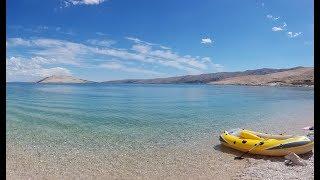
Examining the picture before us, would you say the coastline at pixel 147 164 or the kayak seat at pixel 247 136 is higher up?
the kayak seat at pixel 247 136

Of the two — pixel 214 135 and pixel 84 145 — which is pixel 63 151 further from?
pixel 214 135

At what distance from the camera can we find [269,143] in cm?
1488

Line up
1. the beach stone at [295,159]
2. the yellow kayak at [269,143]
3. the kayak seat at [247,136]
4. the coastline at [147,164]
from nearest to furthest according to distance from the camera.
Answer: the coastline at [147,164], the beach stone at [295,159], the yellow kayak at [269,143], the kayak seat at [247,136]

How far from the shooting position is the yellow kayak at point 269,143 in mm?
14383

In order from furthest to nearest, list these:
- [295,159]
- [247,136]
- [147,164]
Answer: [247,136], [147,164], [295,159]

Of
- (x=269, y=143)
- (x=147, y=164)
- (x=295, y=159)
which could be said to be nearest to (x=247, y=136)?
(x=269, y=143)

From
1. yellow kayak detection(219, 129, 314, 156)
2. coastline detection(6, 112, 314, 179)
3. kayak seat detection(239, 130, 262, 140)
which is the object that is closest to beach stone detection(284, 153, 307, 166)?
coastline detection(6, 112, 314, 179)

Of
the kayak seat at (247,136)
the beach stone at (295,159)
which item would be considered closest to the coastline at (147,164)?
the beach stone at (295,159)

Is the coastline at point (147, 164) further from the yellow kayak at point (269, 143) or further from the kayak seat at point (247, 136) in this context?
the kayak seat at point (247, 136)

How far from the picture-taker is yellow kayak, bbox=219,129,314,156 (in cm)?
1438

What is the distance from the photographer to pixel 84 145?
17516 millimetres

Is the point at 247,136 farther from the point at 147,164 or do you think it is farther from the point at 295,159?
the point at 147,164

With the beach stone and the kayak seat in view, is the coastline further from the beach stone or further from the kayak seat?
the kayak seat

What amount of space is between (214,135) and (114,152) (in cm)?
707
